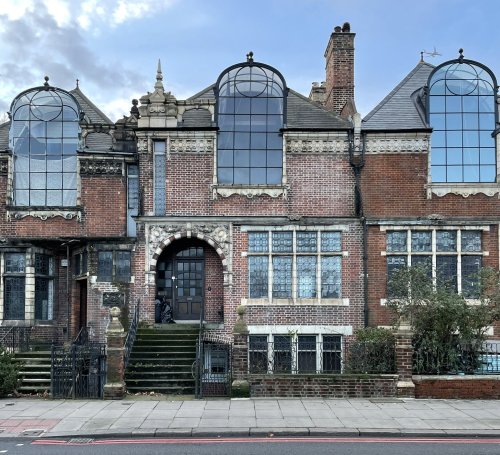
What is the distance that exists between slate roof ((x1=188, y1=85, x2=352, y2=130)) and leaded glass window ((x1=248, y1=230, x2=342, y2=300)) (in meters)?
3.72

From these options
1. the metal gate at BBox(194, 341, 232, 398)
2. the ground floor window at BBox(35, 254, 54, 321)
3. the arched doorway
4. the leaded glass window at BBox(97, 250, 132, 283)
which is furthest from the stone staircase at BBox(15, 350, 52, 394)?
the arched doorway

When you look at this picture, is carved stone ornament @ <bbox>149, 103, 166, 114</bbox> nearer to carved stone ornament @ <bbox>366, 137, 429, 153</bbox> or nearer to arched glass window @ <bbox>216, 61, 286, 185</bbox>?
arched glass window @ <bbox>216, 61, 286, 185</bbox>

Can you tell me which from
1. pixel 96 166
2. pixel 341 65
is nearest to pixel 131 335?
pixel 96 166

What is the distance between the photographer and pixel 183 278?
79.0ft

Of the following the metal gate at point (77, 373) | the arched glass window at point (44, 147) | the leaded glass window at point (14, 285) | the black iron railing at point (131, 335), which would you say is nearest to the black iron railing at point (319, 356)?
the black iron railing at point (131, 335)

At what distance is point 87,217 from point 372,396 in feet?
39.1

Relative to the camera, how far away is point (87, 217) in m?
24.3

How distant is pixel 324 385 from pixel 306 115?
10.5m

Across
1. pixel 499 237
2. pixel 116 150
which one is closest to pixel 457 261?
pixel 499 237

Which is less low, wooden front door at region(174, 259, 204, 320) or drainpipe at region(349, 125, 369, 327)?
drainpipe at region(349, 125, 369, 327)

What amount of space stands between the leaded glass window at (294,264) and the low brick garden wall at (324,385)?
5.64 meters

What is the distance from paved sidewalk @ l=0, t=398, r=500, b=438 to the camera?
45.2ft

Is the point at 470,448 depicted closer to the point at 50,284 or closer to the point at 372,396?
the point at 372,396

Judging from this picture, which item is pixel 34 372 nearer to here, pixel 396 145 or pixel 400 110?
pixel 396 145
